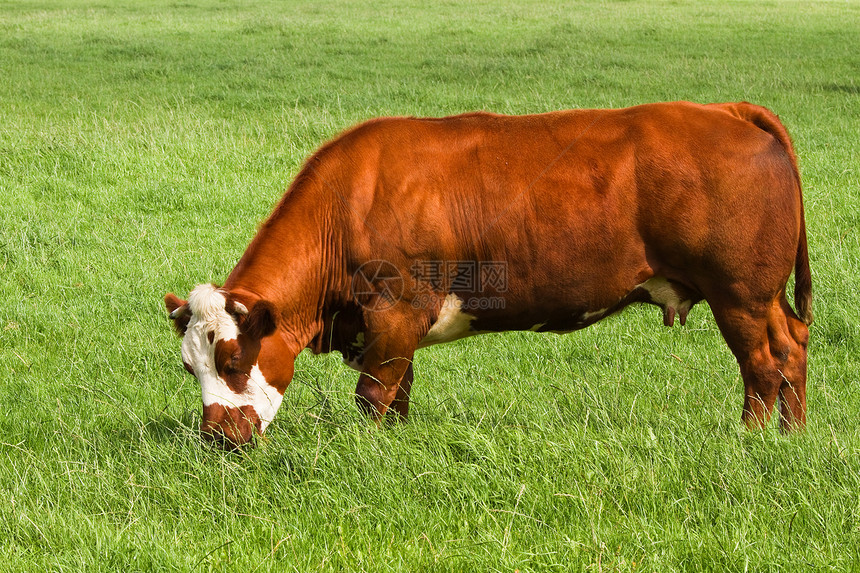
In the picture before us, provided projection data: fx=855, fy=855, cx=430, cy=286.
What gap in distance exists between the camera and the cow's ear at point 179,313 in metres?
4.21

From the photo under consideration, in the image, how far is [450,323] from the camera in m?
4.78

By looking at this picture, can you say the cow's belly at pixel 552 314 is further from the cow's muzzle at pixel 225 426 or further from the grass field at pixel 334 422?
the cow's muzzle at pixel 225 426

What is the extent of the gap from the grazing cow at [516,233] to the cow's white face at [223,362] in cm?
24

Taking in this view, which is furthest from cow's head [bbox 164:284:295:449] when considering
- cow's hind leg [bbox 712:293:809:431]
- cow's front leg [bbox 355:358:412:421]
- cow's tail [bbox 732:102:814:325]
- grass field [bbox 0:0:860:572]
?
cow's tail [bbox 732:102:814:325]

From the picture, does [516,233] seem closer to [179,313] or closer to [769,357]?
[769,357]

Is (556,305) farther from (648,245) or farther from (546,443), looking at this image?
(546,443)

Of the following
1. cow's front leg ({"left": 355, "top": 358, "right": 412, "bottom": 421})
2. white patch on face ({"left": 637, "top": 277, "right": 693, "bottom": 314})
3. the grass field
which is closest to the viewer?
the grass field

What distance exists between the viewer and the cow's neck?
4.46 meters

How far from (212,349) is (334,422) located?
72cm

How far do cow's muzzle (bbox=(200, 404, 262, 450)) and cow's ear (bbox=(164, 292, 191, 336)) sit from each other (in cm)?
43

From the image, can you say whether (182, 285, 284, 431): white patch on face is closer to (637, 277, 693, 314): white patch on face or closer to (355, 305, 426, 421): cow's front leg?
(355, 305, 426, 421): cow's front leg

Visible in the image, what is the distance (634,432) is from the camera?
4164 millimetres

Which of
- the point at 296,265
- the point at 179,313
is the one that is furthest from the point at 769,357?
the point at 179,313

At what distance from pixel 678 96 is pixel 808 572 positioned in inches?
494
